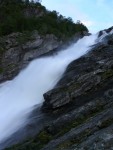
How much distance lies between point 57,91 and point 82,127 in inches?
429

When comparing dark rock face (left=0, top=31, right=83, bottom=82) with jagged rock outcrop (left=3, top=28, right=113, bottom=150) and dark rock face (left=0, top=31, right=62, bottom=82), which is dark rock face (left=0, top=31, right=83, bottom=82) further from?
jagged rock outcrop (left=3, top=28, right=113, bottom=150)

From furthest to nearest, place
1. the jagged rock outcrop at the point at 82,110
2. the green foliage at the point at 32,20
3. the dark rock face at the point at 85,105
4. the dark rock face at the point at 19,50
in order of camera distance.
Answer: the green foliage at the point at 32,20 < the dark rock face at the point at 19,50 < the jagged rock outcrop at the point at 82,110 < the dark rock face at the point at 85,105

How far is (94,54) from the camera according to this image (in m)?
43.7

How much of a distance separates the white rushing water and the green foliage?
2001 centimetres

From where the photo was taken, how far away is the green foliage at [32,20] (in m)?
80.7

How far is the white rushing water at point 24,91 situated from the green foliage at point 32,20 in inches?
788

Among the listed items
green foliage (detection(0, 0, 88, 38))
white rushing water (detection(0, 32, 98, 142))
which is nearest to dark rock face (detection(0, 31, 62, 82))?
white rushing water (detection(0, 32, 98, 142))

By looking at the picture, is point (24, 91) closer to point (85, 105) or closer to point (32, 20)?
point (85, 105)

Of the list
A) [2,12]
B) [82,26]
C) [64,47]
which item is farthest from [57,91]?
[82,26]

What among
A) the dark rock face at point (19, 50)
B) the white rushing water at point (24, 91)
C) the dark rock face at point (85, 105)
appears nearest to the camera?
the dark rock face at point (85, 105)

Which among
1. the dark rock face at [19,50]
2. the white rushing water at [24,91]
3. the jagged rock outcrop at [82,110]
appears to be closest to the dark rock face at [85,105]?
the jagged rock outcrop at [82,110]

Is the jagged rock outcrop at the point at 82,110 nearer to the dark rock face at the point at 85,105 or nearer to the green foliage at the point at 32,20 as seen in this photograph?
the dark rock face at the point at 85,105

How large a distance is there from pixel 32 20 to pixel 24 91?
142 feet

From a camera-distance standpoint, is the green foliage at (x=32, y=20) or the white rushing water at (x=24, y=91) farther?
the green foliage at (x=32, y=20)
